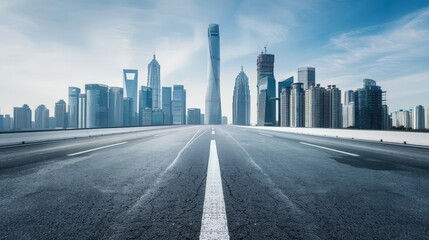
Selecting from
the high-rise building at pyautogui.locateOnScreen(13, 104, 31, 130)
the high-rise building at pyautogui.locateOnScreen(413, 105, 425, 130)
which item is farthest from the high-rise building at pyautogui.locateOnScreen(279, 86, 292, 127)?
the high-rise building at pyautogui.locateOnScreen(13, 104, 31, 130)

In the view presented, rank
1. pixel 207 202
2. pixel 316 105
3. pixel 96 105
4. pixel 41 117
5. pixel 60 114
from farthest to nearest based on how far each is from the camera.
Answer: pixel 96 105 → pixel 60 114 → pixel 41 117 → pixel 316 105 → pixel 207 202

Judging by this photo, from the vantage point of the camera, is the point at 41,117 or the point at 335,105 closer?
the point at 335,105

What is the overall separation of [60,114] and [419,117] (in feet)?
981

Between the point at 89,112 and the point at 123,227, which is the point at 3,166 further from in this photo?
the point at 89,112

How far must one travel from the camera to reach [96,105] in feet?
588

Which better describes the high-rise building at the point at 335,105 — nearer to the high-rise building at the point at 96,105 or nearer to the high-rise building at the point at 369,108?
the high-rise building at the point at 369,108

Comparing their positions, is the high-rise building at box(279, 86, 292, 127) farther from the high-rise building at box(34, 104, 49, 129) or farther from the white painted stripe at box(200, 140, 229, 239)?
the high-rise building at box(34, 104, 49, 129)

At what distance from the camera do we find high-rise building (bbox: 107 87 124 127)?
183500mm

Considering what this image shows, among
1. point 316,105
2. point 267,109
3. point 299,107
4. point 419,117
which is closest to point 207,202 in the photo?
point 316,105

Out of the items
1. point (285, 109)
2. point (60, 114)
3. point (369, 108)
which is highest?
point (285, 109)

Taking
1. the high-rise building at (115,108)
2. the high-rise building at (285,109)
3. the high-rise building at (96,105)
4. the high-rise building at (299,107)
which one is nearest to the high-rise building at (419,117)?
the high-rise building at (285,109)

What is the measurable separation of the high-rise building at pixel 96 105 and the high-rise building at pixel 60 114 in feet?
57.9

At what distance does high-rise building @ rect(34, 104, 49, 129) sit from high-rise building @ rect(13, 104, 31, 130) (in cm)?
2785

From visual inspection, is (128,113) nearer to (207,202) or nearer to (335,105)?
(335,105)
